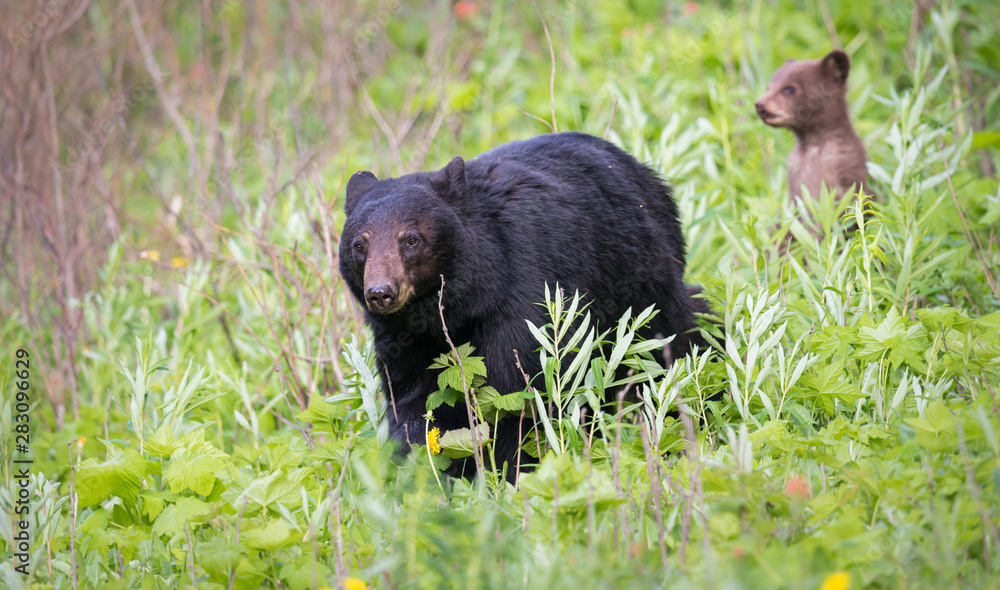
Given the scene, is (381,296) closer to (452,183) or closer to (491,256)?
(491,256)

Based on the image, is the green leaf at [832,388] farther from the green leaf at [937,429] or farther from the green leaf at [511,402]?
the green leaf at [511,402]

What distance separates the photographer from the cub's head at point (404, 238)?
3205mm

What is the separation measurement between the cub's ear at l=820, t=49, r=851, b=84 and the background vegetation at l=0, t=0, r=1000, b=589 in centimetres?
36

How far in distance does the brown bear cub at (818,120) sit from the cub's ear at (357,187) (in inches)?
111

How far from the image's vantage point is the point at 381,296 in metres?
3.12

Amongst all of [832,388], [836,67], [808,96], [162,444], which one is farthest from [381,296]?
[836,67]

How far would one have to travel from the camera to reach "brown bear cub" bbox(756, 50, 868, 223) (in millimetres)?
5332

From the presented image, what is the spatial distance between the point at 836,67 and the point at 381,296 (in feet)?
12.5

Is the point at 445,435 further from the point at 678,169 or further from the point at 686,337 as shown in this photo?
the point at 678,169

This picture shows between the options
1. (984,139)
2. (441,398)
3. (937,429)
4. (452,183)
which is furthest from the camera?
(984,139)

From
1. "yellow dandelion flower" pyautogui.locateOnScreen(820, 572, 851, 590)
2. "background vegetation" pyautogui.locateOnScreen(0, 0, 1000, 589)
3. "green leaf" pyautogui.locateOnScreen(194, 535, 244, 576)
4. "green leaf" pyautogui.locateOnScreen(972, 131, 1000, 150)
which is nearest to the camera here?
"yellow dandelion flower" pyautogui.locateOnScreen(820, 572, 851, 590)

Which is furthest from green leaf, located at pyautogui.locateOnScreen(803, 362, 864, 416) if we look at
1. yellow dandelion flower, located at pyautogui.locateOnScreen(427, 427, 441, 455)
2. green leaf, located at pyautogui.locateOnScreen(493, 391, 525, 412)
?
yellow dandelion flower, located at pyautogui.locateOnScreen(427, 427, 441, 455)

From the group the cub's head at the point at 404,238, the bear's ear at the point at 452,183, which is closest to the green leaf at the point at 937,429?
the cub's head at the point at 404,238

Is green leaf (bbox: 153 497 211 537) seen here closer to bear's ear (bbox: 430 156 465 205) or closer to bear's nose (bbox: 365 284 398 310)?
bear's nose (bbox: 365 284 398 310)
